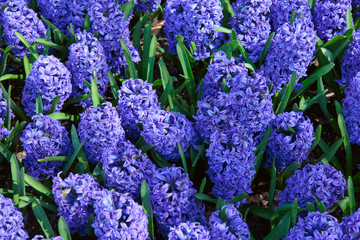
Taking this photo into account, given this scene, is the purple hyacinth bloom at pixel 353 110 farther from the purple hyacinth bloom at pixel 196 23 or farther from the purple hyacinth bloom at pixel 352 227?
the purple hyacinth bloom at pixel 196 23

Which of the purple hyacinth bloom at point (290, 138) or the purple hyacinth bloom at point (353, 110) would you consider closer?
the purple hyacinth bloom at point (290, 138)

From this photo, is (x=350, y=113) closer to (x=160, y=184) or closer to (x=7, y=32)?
(x=160, y=184)

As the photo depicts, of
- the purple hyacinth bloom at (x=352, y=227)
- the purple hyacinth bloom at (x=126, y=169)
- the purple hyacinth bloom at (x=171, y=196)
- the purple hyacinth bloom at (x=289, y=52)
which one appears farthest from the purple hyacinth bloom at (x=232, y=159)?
the purple hyacinth bloom at (x=289, y=52)

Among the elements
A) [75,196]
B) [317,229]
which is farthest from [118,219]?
[317,229]

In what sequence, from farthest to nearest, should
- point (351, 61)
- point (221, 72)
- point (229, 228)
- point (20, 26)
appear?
point (20, 26)
point (351, 61)
point (221, 72)
point (229, 228)

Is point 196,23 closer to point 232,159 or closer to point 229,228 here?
point 232,159

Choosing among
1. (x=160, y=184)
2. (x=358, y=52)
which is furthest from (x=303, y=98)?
(x=160, y=184)

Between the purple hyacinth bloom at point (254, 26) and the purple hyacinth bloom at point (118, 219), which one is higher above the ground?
the purple hyacinth bloom at point (254, 26)

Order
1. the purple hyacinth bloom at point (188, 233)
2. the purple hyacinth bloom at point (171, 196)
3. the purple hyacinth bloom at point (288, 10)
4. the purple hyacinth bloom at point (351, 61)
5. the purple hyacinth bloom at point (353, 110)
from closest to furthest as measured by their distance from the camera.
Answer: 1. the purple hyacinth bloom at point (188, 233)
2. the purple hyacinth bloom at point (171, 196)
3. the purple hyacinth bloom at point (353, 110)
4. the purple hyacinth bloom at point (351, 61)
5. the purple hyacinth bloom at point (288, 10)
